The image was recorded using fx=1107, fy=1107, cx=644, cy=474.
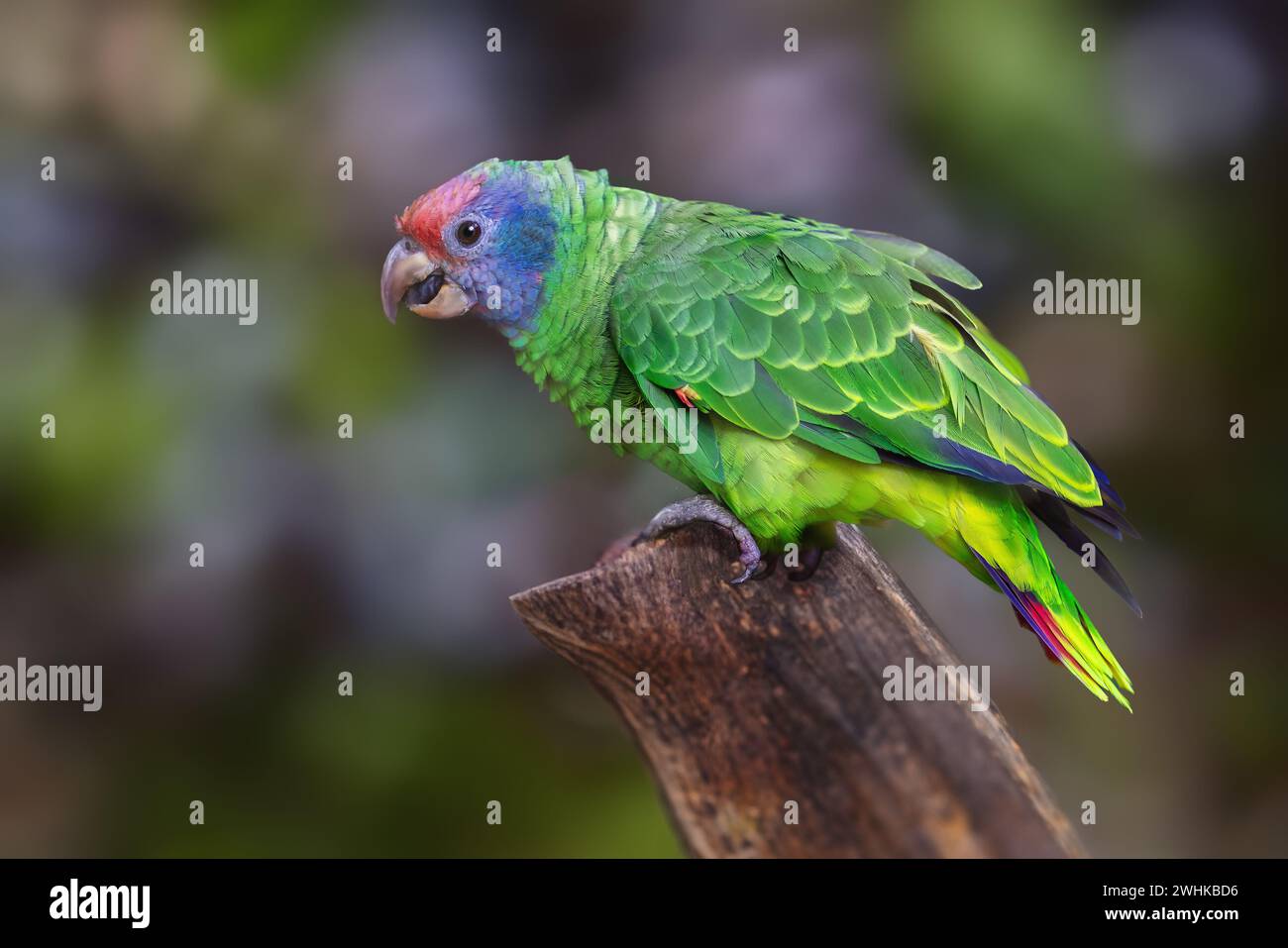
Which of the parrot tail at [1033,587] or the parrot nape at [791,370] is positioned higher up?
the parrot nape at [791,370]

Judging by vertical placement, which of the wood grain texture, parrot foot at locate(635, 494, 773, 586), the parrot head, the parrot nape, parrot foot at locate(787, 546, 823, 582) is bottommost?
the wood grain texture

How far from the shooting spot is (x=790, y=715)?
8.14 ft

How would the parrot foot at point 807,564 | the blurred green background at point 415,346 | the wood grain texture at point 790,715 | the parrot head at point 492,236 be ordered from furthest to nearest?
the blurred green background at point 415,346
the parrot head at point 492,236
the parrot foot at point 807,564
the wood grain texture at point 790,715

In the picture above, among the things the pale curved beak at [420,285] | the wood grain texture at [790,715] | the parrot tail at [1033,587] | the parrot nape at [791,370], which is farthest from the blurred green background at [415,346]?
the wood grain texture at [790,715]

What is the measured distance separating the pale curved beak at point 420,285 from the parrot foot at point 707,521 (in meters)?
0.83

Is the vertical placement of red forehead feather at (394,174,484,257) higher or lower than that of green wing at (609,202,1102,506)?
higher

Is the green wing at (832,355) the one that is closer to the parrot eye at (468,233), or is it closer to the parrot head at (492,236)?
the parrot head at (492,236)

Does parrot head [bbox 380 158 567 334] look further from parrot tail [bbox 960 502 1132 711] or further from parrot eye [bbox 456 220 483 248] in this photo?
parrot tail [bbox 960 502 1132 711]

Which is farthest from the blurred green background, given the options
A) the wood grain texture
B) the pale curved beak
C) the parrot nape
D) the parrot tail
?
the wood grain texture

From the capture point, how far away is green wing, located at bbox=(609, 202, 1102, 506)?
2771 millimetres

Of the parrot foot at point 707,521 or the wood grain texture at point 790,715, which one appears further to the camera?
the parrot foot at point 707,521

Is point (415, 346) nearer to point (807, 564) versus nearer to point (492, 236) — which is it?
point (492, 236)

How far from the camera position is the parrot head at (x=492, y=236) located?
3043 millimetres
